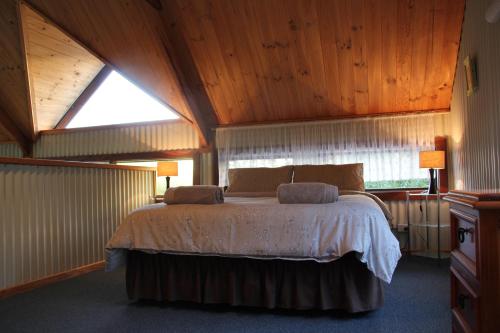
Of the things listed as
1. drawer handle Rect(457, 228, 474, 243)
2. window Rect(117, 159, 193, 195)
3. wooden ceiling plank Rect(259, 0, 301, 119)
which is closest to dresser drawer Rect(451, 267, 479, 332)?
drawer handle Rect(457, 228, 474, 243)

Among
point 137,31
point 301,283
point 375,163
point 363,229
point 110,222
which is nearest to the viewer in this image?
point 363,229

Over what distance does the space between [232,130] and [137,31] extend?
1847mm

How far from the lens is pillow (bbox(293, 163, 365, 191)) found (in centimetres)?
414

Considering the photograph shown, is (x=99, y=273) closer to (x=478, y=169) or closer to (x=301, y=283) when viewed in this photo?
(x=301, y=283)

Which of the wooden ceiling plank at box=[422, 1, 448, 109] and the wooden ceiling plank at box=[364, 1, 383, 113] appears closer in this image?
the wooden ceiling plank at box=[422, 1, 448, 109]

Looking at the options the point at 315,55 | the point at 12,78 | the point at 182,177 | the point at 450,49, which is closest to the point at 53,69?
the point at 12,78

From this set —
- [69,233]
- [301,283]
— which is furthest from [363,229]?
[69,233]

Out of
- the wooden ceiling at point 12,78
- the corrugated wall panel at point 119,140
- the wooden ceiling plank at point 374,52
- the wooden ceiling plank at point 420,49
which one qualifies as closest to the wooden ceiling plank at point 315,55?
the wooden ceiling plank at point 374,52

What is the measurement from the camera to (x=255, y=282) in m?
2.61

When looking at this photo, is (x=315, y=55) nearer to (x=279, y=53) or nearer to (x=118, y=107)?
(x=279, y=53)

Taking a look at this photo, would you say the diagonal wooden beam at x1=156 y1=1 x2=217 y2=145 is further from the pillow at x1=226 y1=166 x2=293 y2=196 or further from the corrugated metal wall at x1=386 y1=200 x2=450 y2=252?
the corrugated metal wall at x1=386 y1=200 x2=450 y2=252

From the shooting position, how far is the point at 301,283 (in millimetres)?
2514

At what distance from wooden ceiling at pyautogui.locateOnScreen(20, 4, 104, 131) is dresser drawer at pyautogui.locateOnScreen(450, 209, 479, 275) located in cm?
541

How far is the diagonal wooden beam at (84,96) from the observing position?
20.6 feet
